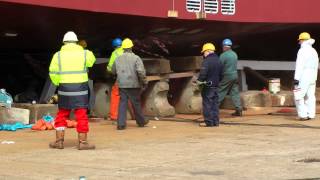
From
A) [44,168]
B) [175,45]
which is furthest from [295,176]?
[175,45]

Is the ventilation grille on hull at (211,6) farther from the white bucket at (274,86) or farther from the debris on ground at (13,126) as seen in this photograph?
the debris on ground at (13,126)

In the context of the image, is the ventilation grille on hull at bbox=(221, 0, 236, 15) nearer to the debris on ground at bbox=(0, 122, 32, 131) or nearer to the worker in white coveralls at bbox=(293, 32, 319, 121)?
the worker in white coveralls at bbox=(293, 32, 319, 121)

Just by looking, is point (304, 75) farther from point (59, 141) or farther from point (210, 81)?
point (59, 141)

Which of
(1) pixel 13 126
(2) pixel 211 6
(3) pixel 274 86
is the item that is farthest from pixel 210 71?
(3) pixel 274 86

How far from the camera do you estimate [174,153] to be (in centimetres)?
840

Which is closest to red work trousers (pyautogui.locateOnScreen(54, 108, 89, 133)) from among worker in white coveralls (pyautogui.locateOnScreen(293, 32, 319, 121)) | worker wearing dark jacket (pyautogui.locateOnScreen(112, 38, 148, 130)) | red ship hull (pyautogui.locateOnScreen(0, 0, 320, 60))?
worker wearing dark jacket (pyautogui.locateOnScreen(112, 38, 148, 130))

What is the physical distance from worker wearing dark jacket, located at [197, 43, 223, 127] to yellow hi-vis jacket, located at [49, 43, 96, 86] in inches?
139

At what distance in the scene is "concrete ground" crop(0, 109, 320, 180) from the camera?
267 inches

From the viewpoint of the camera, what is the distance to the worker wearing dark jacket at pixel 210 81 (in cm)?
1170

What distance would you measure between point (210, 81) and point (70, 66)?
383 centimetres

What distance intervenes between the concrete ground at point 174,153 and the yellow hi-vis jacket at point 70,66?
3.52 feet

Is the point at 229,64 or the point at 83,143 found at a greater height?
the point at 229,64

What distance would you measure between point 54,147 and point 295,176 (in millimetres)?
3929

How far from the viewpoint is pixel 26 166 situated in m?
7.32
